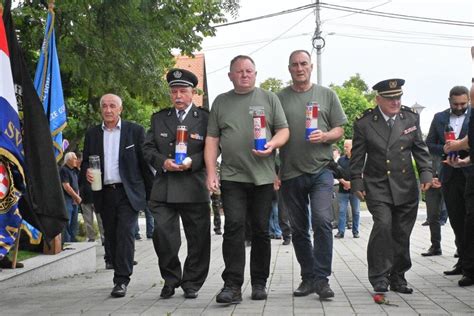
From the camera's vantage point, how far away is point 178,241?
720 cm

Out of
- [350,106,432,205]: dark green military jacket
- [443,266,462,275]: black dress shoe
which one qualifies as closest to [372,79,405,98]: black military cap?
[350,106,432,205]: dark green military jacket

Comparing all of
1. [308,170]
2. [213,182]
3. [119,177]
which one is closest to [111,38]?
[119,177]

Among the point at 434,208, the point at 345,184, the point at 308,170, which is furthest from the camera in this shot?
the point at 345,184

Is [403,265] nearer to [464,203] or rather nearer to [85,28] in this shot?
[464,203]

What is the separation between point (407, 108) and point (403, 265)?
155 cm

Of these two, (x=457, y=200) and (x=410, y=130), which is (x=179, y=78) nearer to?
(x=410, y=130)

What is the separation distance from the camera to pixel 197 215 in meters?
7.15

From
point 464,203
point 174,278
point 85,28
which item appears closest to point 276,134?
point 174,278

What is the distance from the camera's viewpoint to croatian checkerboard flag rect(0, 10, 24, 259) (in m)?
5.83

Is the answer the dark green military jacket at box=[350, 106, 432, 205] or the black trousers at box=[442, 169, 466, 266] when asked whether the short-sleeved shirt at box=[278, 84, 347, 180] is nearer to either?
the dark green military jacket at box=[350, 106, 432, 205]

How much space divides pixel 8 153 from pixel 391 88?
3637 millimetres

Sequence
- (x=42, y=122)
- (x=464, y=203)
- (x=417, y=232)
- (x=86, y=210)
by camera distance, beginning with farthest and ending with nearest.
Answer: (x=417, y=232) < (x=86, y=210) < (x=464, y=203) < (x=42, y=122)

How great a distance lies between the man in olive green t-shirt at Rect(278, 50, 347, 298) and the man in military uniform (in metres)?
0.41

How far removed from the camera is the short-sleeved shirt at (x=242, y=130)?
671cm
